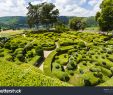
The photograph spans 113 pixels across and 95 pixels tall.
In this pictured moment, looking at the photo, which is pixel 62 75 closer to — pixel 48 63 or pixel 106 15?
pixel 48 63

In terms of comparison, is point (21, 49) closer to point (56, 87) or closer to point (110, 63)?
point (110, 63)

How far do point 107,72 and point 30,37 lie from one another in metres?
8.96

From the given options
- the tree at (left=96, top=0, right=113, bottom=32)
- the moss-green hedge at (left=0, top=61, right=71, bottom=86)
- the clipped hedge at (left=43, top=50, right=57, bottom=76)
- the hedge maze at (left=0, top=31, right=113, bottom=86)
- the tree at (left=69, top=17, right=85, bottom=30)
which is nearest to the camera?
the moss-green hedge at (left=0, top=61, right=71, bottom=86)

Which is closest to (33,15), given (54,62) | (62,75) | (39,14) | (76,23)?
(39,14)

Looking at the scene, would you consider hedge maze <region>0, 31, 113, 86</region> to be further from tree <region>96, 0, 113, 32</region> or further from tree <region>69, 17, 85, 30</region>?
tree <region>69, 17, 85, 30</region>

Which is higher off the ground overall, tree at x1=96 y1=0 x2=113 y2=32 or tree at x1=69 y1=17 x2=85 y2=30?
tree at x1=96 y1=0 x2=113 y2=32

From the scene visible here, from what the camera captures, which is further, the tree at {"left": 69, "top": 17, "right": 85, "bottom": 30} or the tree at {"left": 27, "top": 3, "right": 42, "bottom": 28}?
the tree at {"left": 69, "top": 17, "right": 85, "bottom": 30}

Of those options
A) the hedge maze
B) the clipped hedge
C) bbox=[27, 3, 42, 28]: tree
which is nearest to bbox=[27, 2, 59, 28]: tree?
bbox=[27, 3, 42, 28]: tree

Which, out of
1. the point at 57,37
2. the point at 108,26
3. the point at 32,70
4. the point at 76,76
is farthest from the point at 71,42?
the point at 32,70

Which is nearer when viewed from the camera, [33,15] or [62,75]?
[62,75]

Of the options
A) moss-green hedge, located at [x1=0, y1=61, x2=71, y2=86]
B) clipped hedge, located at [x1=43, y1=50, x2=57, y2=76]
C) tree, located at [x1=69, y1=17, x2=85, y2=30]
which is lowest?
tree, located at [x1=69, y1=17, x2=85, y2=30]

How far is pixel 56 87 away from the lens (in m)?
11.4

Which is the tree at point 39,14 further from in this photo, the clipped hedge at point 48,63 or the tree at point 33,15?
the clipped hedge at point 48,63

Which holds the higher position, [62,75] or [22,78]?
[22,78]
